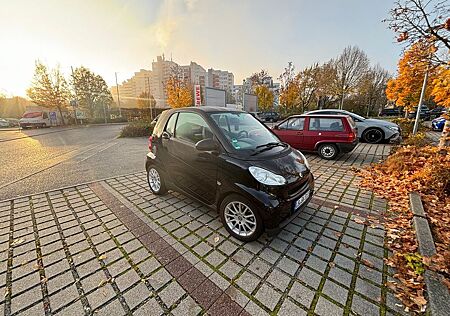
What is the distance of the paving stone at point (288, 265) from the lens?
7.38 feet

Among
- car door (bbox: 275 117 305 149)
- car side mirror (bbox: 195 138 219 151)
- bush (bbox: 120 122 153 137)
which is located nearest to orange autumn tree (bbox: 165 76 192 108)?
bush (bbox: 120 122 153 137)

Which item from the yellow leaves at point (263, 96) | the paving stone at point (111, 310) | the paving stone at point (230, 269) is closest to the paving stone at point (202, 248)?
the paving stone at point (230, 269)

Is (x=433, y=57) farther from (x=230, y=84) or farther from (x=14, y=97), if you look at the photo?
(x=230, y=84)

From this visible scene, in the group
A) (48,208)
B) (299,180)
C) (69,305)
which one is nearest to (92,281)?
(69,305)

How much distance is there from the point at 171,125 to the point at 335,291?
338cm

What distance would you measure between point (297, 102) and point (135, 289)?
1246 inches

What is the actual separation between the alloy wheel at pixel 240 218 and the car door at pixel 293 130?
505 cm

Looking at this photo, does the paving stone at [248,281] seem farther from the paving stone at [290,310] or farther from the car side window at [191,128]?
the car side window at [191,128]

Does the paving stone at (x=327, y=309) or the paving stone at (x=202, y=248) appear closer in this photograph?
the paving stone at (x=327, y=309)

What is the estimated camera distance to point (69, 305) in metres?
1.87

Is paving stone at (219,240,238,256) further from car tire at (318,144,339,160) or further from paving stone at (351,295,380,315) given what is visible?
car tire at (318,144,339,160)

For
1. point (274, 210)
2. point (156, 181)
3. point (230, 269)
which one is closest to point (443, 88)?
point (274, 210)

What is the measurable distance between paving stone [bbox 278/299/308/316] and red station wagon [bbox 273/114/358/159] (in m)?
5.00

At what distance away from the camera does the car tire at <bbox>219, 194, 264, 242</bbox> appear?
8.46ft
